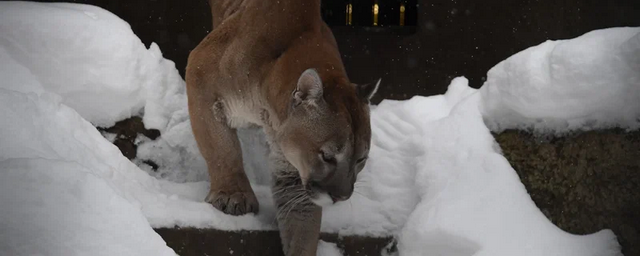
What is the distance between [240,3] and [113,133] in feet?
3.71

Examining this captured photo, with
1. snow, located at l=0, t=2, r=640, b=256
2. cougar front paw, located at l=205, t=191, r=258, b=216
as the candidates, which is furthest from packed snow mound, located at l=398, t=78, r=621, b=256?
cougar front paw, located at l=205, t=191, r=258, b=216

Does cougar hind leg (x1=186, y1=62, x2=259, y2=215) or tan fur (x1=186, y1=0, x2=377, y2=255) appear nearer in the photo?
tan fur (x1=186, y1=0, x2=377, y2=255)

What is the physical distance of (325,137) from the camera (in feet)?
11.8

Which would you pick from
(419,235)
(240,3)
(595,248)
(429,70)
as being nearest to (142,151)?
(240,3)

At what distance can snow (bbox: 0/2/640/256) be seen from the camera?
369 cm

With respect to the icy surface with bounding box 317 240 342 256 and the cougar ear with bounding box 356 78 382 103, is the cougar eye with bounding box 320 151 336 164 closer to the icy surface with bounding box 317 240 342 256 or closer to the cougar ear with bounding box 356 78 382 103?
the cougar ear with bounding box 356 78 382 103

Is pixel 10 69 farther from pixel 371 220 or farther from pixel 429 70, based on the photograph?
pixel 429 70

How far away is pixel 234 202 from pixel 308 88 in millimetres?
875

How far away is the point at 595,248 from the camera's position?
12.0 ft

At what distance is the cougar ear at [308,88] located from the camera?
3.52m

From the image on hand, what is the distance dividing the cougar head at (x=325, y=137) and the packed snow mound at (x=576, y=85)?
0.89 metres

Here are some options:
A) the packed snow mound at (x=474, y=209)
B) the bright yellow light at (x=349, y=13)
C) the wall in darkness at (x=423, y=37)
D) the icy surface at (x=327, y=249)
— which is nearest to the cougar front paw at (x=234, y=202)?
the icy surface at (x=327, y=249)

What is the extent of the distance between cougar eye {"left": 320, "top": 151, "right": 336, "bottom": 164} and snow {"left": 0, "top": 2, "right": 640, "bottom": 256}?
0.67m

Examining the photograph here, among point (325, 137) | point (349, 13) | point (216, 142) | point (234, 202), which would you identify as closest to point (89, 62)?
point (216, 142)
